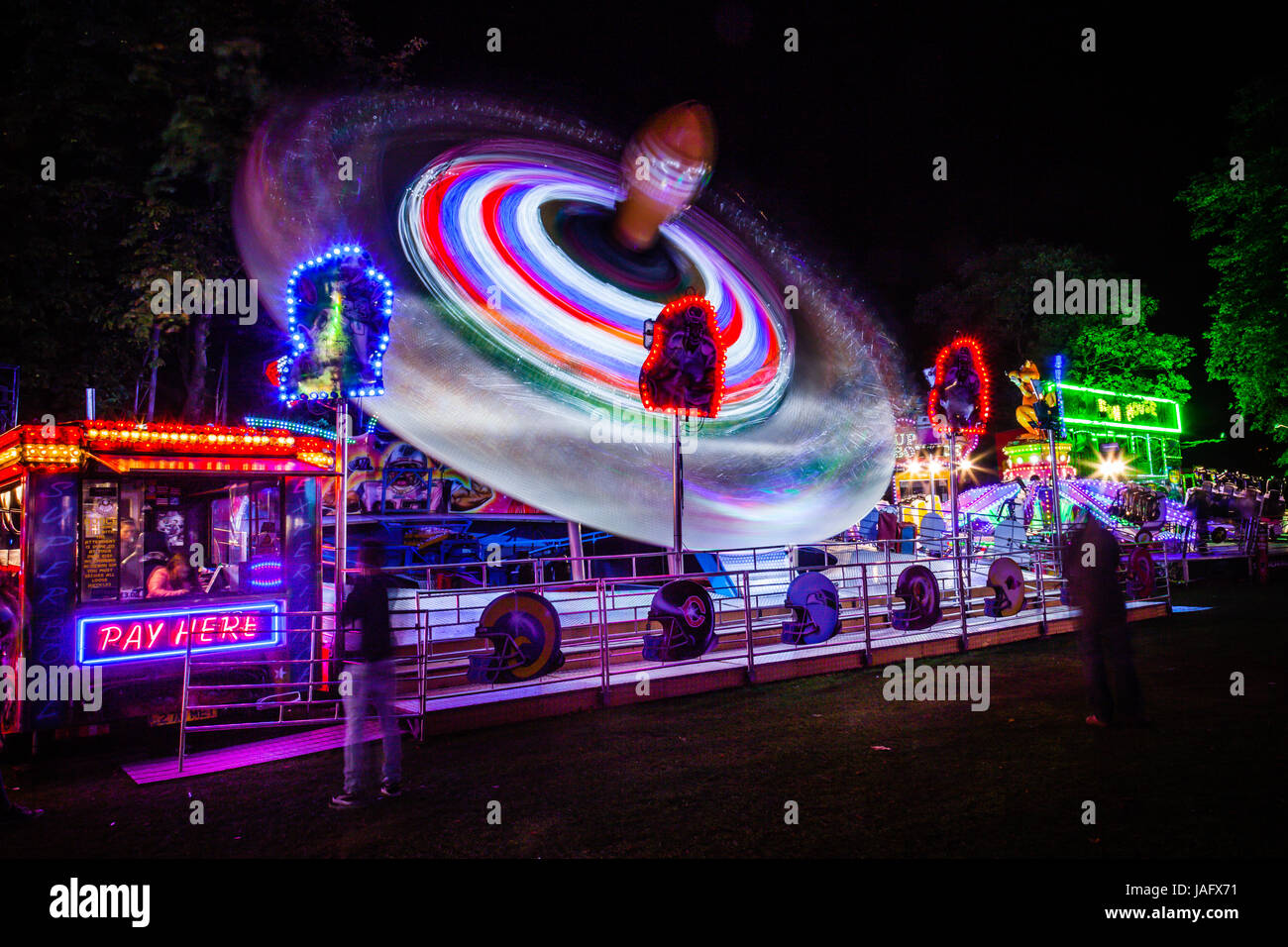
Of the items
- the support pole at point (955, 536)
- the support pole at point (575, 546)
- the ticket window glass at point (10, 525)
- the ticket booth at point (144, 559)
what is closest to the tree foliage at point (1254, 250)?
the support pole at point (955, 536)

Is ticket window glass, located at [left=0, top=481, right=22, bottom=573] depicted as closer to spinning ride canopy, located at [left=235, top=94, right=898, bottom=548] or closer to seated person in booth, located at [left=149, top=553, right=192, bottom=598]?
seated person in booth, located at [left=149, top=553, right=192, bottom=598]

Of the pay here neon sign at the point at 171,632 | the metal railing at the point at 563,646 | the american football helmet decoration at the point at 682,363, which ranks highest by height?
the american football helmet decoration at the point at 682,363

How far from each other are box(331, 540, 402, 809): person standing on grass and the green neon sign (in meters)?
40.4

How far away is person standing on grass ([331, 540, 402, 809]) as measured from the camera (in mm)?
6527

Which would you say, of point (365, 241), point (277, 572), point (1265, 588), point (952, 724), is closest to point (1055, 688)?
point (952, 724)

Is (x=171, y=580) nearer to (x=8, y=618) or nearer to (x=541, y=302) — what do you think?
(x=8, y=618)

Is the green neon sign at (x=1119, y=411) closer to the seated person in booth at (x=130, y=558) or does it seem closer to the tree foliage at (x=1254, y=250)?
the tree foliage at (x=1254, y=250)

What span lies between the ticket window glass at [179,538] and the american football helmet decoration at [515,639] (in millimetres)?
2626

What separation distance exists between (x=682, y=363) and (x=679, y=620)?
13.0 feet

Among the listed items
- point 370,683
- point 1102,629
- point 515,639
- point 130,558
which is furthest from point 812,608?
point 130,558

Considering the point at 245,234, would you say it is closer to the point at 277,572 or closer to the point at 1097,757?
the point at 277,572

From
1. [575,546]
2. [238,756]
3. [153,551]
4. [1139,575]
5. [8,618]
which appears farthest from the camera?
[575,546]

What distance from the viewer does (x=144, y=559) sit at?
10.6 meters

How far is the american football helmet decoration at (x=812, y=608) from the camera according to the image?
12.1 m
